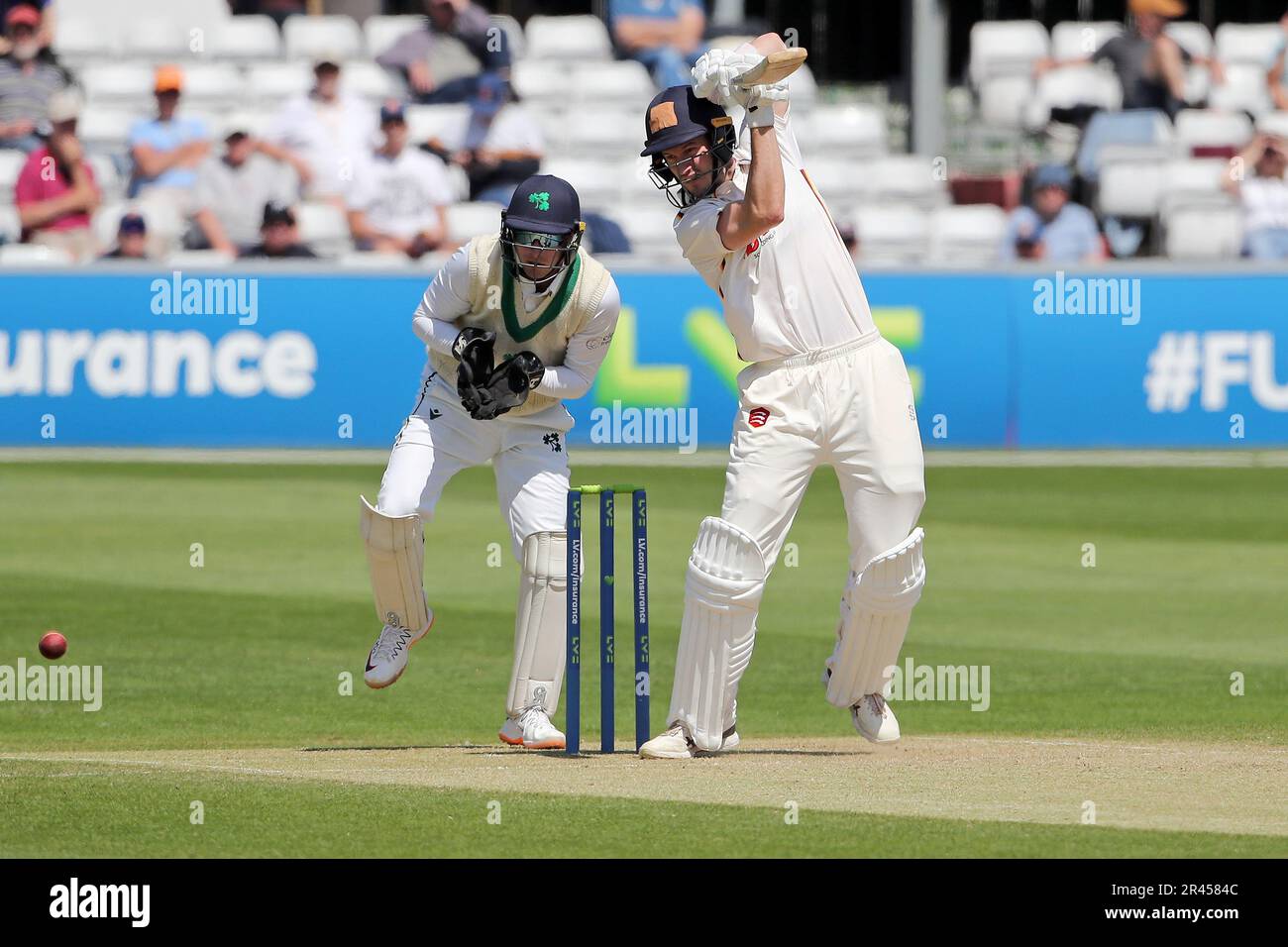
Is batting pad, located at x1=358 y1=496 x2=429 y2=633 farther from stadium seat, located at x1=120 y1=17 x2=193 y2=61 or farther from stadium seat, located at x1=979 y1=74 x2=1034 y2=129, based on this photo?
stadium seat, located at x1=979 y1=74 x2=1034 y2=129

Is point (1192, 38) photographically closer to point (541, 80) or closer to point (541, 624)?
point (541, 80)

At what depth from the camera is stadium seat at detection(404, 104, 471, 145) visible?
20.6 m

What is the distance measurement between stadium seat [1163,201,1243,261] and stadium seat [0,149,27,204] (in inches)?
392

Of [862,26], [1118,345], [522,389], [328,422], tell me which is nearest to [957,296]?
[1118,345]

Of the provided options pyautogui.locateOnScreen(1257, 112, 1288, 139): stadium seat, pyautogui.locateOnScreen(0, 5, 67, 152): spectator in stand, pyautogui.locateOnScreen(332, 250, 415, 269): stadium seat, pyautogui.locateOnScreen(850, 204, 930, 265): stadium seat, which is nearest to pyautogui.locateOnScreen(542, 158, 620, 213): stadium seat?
pyautogui.locateOnScreen(850, 204, 930, 265): stadium seat

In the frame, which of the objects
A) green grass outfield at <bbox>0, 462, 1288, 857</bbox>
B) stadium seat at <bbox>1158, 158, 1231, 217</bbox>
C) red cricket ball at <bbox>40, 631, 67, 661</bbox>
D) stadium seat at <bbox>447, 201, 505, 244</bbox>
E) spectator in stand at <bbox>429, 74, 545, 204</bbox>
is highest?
spectator in stand at <bbox>429, 74, 545, 204</bbox>

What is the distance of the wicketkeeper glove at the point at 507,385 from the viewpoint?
8469 mm

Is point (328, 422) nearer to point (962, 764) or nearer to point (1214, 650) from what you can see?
point (1214, 650)

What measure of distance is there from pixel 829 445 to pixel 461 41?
14329 millimetres

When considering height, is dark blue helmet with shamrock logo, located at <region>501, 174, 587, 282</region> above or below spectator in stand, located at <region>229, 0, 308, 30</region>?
below

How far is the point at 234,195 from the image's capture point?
18969mm

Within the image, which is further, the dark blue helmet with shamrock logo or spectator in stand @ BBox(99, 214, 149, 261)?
spectator in stand @ BBox(99, 214, 149, 261)

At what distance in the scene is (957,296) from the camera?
17.7 metres

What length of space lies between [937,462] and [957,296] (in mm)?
1346
